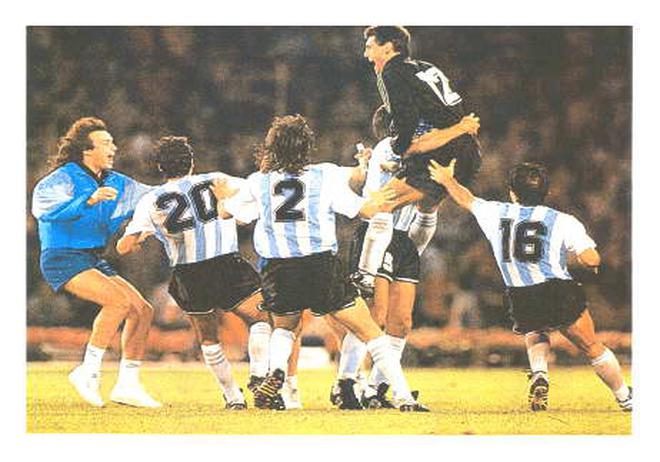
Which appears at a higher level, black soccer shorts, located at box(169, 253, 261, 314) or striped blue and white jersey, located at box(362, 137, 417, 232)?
striped blue and white jersey, located at box(362, 137, 417, 232)

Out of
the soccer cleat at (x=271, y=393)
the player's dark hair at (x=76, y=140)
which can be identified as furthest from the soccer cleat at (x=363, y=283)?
the player's dark hair at (x=76, y=140)

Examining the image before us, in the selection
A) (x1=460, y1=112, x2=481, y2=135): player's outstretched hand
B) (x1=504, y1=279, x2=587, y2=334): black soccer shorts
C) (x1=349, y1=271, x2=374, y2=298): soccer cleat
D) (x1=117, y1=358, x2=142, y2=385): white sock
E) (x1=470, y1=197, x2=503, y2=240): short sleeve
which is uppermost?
(x1=460, y1=112, x2=481, y2=135): player's outstretched hand

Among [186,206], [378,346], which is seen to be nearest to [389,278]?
[378,346]

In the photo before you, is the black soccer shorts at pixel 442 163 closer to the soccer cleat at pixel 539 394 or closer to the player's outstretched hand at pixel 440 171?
the player's outstretched hand at pixel 440 171

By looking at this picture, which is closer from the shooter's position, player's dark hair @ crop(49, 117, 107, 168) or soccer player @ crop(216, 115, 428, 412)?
soccer player @ crop(216, 115, 428, 412)

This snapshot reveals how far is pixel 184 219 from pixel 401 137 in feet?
3.41

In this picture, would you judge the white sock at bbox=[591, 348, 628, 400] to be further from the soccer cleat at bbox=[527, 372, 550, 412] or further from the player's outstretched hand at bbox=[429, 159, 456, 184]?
the player's outstretched hand at bbox=[429, 159, 456, 184]

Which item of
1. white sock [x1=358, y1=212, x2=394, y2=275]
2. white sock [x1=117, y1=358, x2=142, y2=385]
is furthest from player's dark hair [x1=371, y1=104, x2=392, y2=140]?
white sock [x1=117, y1=358, x2=142, y2=385]

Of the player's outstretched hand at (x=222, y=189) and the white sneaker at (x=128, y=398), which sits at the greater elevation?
the player's outstretched hand at (x=222, y=189)

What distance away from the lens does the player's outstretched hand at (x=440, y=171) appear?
193 inches

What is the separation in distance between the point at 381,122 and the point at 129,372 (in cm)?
160

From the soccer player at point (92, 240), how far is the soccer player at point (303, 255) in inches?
21.8

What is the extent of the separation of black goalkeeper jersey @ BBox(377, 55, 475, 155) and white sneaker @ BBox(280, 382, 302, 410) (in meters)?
1.16

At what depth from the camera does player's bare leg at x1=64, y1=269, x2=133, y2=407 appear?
4926 millimetres
